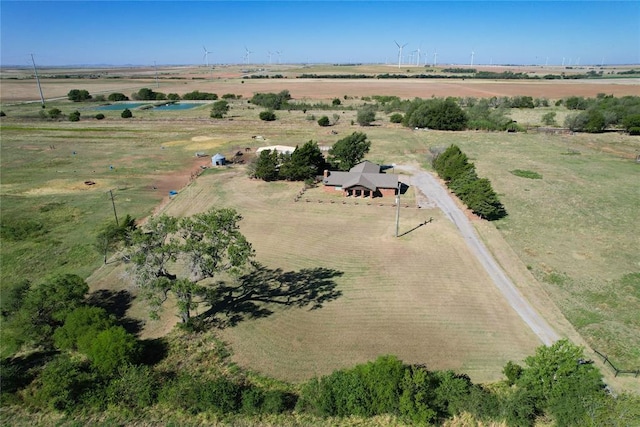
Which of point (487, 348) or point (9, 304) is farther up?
point (9, 304)

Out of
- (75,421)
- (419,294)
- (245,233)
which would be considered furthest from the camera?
(245,233)

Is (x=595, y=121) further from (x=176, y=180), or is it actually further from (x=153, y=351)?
(x=153, y=351)

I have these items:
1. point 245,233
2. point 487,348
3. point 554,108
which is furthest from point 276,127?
point 554,108

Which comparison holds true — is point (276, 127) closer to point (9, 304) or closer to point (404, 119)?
point (404, 119)

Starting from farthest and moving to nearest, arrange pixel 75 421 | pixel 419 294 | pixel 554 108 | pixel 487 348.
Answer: pixel 554 108 < pixel 419 294 < pixel 487 348 < pixel 75 421

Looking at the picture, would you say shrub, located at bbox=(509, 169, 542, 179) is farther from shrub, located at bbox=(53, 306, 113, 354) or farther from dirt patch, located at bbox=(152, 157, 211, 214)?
shrub, located at bbox=(53, 306, 113, 354)

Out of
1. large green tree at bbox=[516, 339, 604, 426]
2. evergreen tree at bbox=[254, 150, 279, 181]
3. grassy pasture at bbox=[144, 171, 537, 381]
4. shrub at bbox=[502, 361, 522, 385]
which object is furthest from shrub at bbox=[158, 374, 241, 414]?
evergreen tree at bbox=[254, 150, 279, 181]

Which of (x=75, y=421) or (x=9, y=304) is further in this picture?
(x=9, y=304)

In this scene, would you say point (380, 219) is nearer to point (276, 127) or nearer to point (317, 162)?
point (317, 162)
